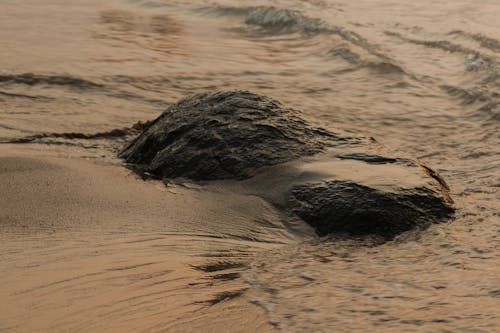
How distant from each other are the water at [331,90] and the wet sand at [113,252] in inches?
8.9

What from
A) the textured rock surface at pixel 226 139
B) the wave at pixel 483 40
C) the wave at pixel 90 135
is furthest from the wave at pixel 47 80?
the wave at pixel 483 40

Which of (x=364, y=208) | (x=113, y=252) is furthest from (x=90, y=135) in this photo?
(x=364, y=208)

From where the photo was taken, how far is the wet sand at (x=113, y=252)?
280 centimetres

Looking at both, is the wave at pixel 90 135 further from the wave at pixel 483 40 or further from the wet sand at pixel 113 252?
the wave at pixel 483 40

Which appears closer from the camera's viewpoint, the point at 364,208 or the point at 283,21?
the point at 364,208

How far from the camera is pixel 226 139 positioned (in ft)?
Answer: 15.0

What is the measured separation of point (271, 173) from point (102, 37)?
18.0ft

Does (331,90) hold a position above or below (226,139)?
below

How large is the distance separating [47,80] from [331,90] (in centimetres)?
266

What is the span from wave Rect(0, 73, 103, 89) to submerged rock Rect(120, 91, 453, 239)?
1936 mm

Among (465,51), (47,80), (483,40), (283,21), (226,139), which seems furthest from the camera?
(283,21)

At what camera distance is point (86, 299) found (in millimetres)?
2926

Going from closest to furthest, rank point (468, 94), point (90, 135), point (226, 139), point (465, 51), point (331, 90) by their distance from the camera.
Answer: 1. point (226, 139)
2. point (90, 135)
3. point (468, 94)
4. point (331, 90)
5. point (465, 51)

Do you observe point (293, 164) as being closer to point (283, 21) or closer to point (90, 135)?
point (90, 135)
